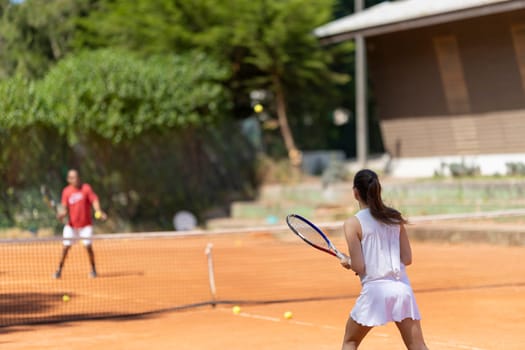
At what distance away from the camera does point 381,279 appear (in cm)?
670

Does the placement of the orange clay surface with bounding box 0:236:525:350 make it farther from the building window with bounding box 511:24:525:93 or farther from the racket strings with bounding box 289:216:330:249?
the building window with bounding box 511:24:525:93

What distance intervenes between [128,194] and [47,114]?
3.33 metres

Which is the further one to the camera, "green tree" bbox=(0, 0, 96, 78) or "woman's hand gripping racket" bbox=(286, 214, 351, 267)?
"green tree" bbox=(0, 0, 96, 78)

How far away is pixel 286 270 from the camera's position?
1712 centimetres

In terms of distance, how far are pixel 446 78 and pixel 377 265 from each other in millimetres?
20943

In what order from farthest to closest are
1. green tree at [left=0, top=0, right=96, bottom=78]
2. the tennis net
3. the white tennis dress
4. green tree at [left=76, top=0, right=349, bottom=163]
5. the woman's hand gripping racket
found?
1. green tree at [left=0, top=0, right=96, bottom=78]
2. green tree at [left=76, top=0, right=349, bottom=163]
3. the tennis net
4. the woman's hand gripping racket
5. the white tennis dress

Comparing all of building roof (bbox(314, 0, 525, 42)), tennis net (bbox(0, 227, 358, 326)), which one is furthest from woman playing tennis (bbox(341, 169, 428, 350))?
building roof (bbox(314, 0, 525, 42))

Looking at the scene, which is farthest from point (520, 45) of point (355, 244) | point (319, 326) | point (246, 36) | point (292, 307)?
point (355, 244)

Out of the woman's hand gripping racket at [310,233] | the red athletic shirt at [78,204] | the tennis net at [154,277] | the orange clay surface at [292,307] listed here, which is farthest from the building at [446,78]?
the woman's hand gripping racket at [310,233]

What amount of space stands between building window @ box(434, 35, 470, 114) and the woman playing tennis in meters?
20.5

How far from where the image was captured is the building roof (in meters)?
23.9

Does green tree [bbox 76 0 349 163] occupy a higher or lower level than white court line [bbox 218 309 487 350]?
higher

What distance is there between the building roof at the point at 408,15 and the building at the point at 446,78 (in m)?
0.03

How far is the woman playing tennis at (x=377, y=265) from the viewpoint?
Result: 6.66m
